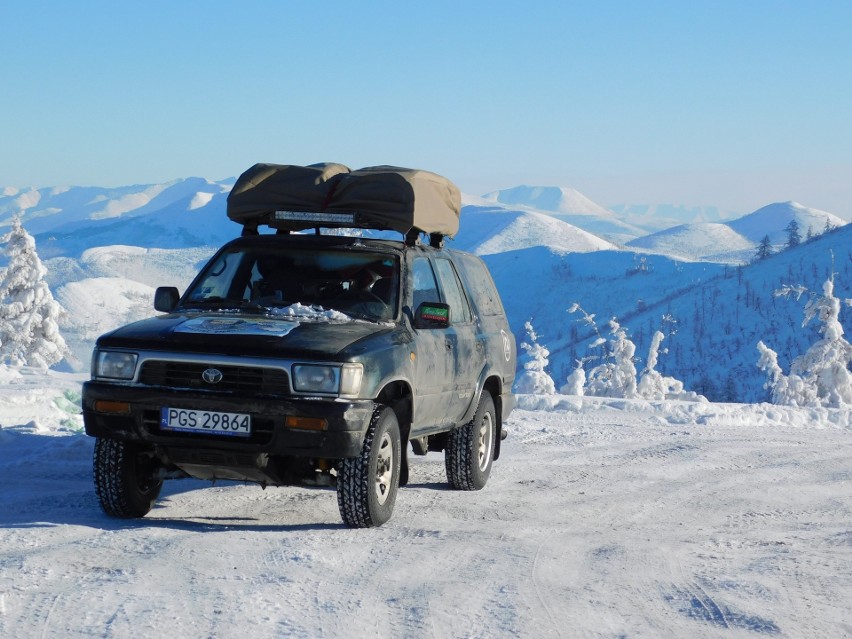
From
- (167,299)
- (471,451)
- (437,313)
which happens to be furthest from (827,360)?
(167,299)

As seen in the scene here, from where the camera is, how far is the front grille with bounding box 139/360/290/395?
22.3ft

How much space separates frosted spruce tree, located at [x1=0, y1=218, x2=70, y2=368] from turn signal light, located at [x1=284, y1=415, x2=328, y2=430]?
3818cm

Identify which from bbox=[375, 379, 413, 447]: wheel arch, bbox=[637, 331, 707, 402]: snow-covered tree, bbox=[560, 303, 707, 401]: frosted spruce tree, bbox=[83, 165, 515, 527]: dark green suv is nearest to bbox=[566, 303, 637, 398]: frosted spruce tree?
bbox=[560, 303, 707, 401]: frosted spruce tree

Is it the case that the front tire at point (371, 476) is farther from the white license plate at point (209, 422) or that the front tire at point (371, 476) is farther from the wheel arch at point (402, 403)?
the white license plate at point (209, 422)

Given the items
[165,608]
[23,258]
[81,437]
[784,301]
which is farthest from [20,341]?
[784,301]

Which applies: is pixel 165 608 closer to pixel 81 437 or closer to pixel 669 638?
pixel 669 638

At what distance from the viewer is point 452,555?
6.52 m

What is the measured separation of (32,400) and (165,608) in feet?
32.3

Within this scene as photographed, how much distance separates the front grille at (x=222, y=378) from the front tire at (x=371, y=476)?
0.67 meters

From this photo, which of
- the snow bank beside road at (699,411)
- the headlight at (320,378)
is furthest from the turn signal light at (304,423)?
the snow bank beside road at (699,411)

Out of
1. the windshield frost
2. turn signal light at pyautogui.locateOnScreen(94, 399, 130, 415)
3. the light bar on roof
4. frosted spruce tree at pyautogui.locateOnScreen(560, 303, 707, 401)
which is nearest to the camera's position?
turn signal light at pyautogui.locateOnScreen(94, 399, 130, 415)

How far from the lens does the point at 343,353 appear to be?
22.3 ft

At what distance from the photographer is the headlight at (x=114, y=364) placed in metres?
7.03

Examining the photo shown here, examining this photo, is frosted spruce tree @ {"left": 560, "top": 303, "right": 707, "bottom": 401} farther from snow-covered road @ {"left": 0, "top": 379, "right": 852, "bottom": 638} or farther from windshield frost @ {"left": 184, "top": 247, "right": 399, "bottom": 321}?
windshield frost @ {"left": 184, "top": 247, "right": 399, "bottom": 321}
